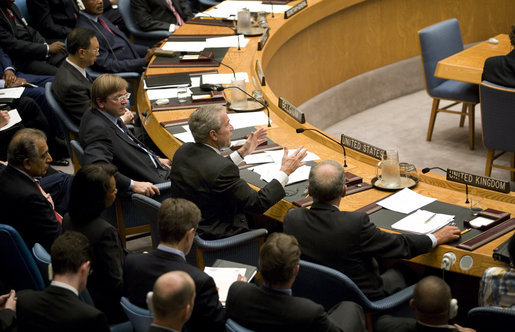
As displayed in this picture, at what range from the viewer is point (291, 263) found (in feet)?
7.82

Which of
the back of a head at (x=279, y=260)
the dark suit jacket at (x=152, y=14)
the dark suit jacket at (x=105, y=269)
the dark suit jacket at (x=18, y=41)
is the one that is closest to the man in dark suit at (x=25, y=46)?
the dark suit jacket at (x=18, y=41)

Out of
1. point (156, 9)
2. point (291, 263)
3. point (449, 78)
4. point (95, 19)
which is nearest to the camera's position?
point (291, 263)

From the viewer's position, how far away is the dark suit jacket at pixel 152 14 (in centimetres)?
659

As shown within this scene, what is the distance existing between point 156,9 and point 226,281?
440 centimetres

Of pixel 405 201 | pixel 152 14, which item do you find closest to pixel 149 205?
pixel 405 201

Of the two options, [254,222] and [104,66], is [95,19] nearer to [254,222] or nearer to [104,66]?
[104,66]

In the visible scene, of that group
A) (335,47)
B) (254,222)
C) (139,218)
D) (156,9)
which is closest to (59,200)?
(139,218)

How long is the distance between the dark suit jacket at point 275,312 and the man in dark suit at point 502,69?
3.22 meters

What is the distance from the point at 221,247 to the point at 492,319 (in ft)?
4.17

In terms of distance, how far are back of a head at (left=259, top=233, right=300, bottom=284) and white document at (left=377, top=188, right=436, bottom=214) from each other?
100 cm

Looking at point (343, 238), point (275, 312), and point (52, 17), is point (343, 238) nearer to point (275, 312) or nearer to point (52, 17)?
point (275, 312)

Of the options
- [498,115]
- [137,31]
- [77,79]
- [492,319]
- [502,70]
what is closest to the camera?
[492,319]

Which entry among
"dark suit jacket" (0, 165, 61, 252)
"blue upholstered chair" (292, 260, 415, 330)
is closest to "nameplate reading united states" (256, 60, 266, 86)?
"dark suit jacket" (0, 165, 61, 252)

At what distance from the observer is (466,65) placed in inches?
219
